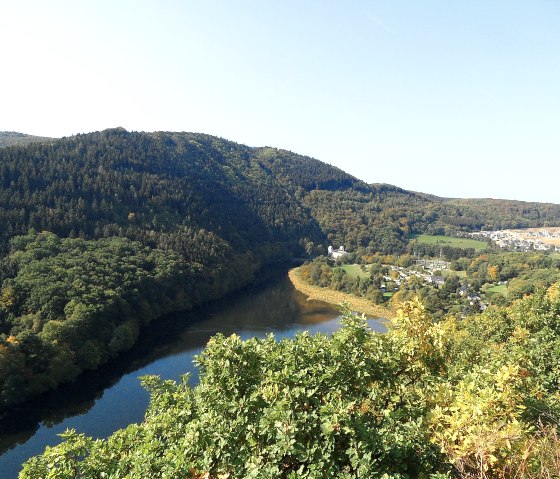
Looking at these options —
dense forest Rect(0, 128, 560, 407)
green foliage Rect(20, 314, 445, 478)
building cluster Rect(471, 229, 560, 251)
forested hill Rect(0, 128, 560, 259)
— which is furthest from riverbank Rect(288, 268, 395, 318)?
building cluster Rect(471, 229, 560, 251)

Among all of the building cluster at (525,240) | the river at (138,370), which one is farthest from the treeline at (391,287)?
the building cluster at (525,240)

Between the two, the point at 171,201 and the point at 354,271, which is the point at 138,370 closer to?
the point at 171,201

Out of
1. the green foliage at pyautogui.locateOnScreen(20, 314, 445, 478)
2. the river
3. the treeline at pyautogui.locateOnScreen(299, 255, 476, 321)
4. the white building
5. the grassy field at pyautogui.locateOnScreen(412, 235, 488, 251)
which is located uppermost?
the green foliage at pyautogui.locateOnScreen(20, 314, 445, 478)

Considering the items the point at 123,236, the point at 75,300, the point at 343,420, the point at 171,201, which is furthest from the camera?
the point at 171,201

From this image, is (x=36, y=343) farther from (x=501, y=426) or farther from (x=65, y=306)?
(x=501, y=426)

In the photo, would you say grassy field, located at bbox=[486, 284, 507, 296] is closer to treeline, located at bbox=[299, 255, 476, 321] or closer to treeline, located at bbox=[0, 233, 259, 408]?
treeline, located at bbox=[299, 255, 476, 321]

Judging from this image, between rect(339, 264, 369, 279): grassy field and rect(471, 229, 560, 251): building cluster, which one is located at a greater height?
rect(471, 229, 560, 251): building cluster

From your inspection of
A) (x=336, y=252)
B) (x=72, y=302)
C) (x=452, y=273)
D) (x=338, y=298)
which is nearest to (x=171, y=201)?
(x=338, y=298)
